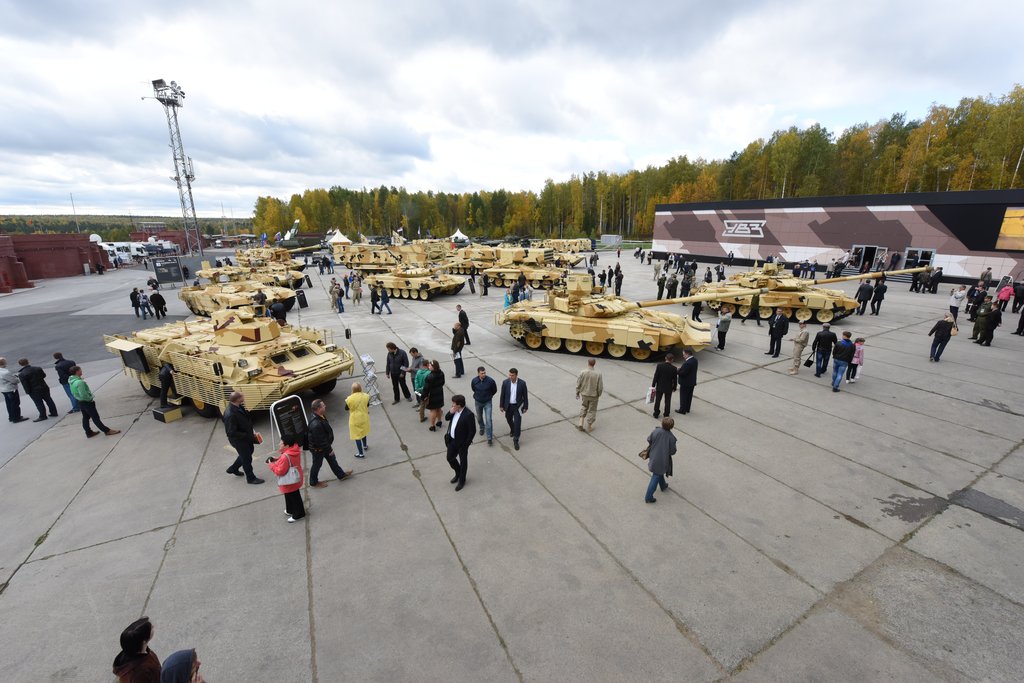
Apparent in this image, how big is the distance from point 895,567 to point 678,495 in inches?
97.1

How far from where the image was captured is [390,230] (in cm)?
9669

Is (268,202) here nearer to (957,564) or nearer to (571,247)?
(571,247)

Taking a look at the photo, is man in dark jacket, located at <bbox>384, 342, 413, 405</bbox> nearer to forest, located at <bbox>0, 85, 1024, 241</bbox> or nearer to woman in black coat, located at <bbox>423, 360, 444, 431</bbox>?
woman in black coat, located at <bbox>423, 360, 444, 431</bbox>

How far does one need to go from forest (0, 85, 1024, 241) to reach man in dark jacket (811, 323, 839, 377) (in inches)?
1502

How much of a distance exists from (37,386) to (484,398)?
9494mm

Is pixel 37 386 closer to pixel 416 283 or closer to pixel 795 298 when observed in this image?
pixel 416 283

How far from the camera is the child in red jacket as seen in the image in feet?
18.2

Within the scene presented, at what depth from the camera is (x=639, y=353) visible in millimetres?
13125

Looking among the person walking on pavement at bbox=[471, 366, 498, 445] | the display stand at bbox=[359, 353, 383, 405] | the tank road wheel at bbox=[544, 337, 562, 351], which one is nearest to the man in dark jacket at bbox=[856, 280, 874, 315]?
the tank road wheel at bbox=[544, 337, 562, 351]

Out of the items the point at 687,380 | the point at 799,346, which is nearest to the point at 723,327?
the point at 799,346

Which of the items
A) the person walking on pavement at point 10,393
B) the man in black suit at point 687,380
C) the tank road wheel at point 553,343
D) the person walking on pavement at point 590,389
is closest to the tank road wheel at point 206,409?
the person walking on pavement at point 10,393

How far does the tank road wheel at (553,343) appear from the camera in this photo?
45.8 ft

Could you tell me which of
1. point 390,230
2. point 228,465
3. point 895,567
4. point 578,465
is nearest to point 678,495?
point 578,465

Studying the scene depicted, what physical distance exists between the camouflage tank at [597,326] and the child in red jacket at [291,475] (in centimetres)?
877
